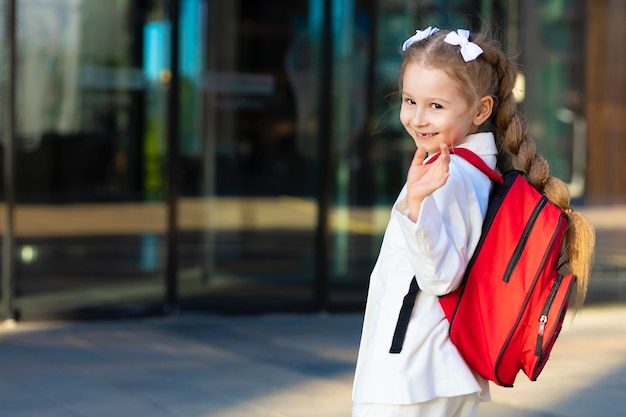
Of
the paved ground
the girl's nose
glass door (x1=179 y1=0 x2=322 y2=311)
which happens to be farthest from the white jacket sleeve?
glass door (x1=179 y1=0 x2=322 y2=311)

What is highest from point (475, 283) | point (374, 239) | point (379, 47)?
point (379, 47)

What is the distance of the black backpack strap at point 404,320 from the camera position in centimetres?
257

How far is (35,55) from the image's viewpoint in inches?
346

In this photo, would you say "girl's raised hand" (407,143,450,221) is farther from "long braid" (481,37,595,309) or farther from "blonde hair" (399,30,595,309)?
"long braid" (481,37,595,309)

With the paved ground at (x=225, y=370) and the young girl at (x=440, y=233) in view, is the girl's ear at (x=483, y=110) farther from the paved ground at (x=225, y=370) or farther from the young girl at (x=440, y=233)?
the paved ground at (x=225, y=370)

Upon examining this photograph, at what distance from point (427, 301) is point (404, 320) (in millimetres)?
75

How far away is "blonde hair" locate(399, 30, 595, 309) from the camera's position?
263cm

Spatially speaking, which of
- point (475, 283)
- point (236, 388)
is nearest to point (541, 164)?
point (475, 283)

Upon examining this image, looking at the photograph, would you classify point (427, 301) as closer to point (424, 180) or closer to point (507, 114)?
point (424, 180)

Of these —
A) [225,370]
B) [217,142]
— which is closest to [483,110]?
[225,370]

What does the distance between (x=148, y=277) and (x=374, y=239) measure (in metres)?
2.08

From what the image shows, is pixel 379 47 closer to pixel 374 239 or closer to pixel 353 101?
pixel 353 101

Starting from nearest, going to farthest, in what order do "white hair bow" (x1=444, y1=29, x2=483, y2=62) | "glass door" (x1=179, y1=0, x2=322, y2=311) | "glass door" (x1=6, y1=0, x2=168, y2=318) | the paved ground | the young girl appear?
the young girl < "white hair bow" (x1=444, y1=29, x2=483, y2=62) < the paved ground < "glass door" (x1=6, y1=0, x2=168, y2=318) < "glass door" (x1=179, y1=0, x2=322, y2=311)

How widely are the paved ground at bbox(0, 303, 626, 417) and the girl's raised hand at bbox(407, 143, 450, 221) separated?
3127mm
